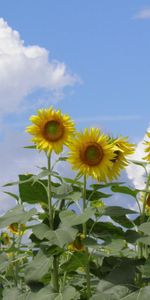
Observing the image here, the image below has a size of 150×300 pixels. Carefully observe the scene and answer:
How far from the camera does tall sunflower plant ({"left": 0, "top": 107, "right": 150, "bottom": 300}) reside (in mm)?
3098

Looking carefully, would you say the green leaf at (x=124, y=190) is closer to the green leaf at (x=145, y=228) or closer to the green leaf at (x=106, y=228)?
the green leaf at (x=106, y=228)

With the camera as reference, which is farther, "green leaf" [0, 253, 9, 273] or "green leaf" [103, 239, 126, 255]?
"green leaf" [0, 253, 9, 273]

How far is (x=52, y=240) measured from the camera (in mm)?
3021

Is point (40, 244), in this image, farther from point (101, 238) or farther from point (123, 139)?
point (123, 139)

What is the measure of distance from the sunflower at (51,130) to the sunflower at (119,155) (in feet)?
0.88

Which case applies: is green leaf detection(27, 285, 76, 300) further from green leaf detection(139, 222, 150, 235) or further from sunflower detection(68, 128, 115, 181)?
sunflower detection(68, 128, 115, 181)

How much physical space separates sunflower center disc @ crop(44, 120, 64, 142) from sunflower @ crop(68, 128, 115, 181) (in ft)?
0.44

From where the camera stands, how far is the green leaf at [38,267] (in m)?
3.20

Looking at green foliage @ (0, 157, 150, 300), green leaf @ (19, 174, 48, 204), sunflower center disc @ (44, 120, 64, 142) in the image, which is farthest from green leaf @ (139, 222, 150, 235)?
sunflower center disc @ (44, 120, 64, 142)

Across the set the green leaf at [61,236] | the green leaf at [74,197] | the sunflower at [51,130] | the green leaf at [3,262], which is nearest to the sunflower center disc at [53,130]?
the sunflower at [51,130]

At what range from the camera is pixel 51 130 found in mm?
3578

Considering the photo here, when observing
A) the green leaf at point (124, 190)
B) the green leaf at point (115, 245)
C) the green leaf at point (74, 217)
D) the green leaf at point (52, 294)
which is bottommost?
the green leaf at point (52, 294)

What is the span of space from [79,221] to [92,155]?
552 mm

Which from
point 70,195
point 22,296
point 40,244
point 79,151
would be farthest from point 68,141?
point 22,296
